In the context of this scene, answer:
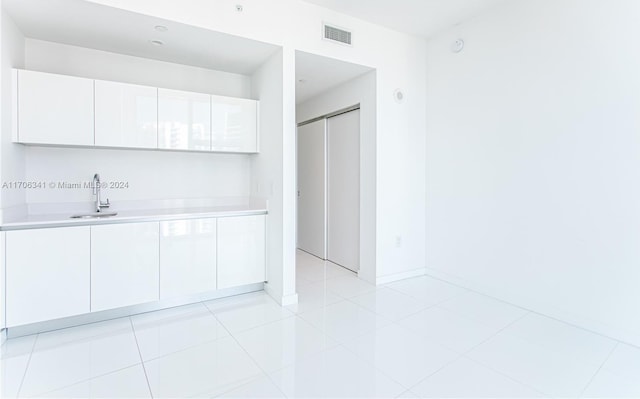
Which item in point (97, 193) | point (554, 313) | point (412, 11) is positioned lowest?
point (554, 313)

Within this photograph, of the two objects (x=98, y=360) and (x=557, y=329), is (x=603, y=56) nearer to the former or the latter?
(x=557, y=329)

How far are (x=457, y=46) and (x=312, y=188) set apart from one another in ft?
8.91

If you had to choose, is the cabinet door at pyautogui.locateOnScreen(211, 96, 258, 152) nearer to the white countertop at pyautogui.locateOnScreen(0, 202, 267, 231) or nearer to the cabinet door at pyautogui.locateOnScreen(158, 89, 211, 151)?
the cabinet door at pyautogui.locateOnScreen(158, 89, 211, 151)

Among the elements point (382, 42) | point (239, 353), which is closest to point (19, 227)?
point (239, 353)

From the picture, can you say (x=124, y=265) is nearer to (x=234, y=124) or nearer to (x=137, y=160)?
(x=137, y=160)

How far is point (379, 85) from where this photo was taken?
3.56 m

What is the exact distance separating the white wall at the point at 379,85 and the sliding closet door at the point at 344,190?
48cm

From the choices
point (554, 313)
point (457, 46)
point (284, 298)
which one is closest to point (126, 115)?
point (284, 298)

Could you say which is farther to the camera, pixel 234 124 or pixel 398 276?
pixel 398 276

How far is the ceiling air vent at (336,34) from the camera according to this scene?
3146mm

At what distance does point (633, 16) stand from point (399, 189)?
2308mm

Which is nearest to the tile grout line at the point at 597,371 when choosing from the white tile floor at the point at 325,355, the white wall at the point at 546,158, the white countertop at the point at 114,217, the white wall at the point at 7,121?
the white tile floor at the point at 325,355

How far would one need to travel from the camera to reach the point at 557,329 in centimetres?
258

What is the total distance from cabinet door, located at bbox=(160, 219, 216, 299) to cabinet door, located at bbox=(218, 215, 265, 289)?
9 centimetres
